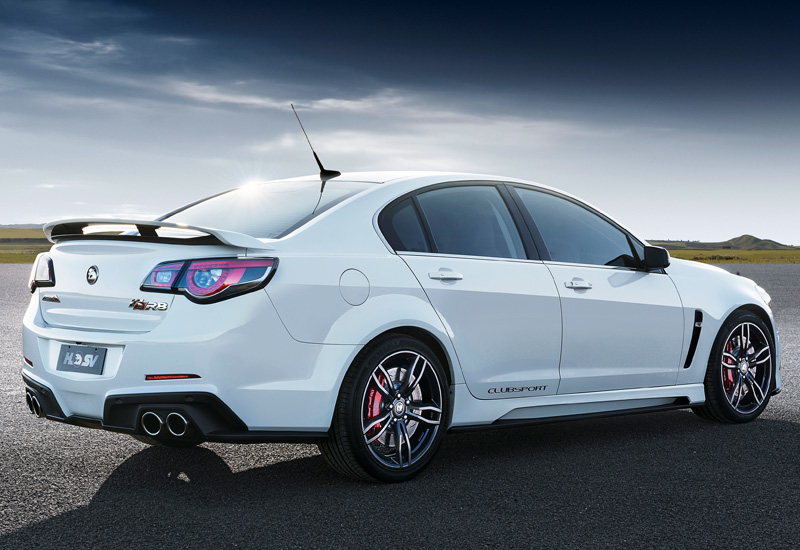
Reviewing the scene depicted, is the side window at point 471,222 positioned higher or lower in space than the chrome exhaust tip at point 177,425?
higher

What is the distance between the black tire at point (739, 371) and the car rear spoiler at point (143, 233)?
3.78 metres

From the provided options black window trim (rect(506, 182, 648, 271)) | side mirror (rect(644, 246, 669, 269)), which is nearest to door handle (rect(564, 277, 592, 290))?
black window trim (rect(506, 182, 648, 271))

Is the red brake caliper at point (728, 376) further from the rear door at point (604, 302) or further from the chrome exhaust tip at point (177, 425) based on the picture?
the chrome exhaust tip at point (177, 425)

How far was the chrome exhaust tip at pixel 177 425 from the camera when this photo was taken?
4332mm

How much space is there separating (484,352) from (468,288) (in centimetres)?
39

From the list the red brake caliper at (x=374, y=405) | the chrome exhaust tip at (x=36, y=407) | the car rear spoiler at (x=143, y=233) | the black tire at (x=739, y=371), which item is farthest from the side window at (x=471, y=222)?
the chrome exhaust tip at (x=36, y=407)

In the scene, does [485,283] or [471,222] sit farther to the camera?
[471,222]

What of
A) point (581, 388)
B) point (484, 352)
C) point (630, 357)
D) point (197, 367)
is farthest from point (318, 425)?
point (630, 357)

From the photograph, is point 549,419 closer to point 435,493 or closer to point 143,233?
point 435,493

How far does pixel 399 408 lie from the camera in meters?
4.99

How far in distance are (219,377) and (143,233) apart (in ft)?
2.92

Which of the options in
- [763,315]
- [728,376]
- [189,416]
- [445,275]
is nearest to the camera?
[189,416]

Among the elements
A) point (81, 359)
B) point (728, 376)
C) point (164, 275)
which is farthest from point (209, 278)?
point (728, 376)

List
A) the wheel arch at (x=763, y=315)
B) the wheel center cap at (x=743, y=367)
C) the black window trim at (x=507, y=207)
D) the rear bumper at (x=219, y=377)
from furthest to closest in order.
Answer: the wheel arch at (x=763, y=315)
the wheel center cap at (x=743, y=367)
the black window trim at (x=507, y=207)
the rear bumper at (x=219, y=377)
